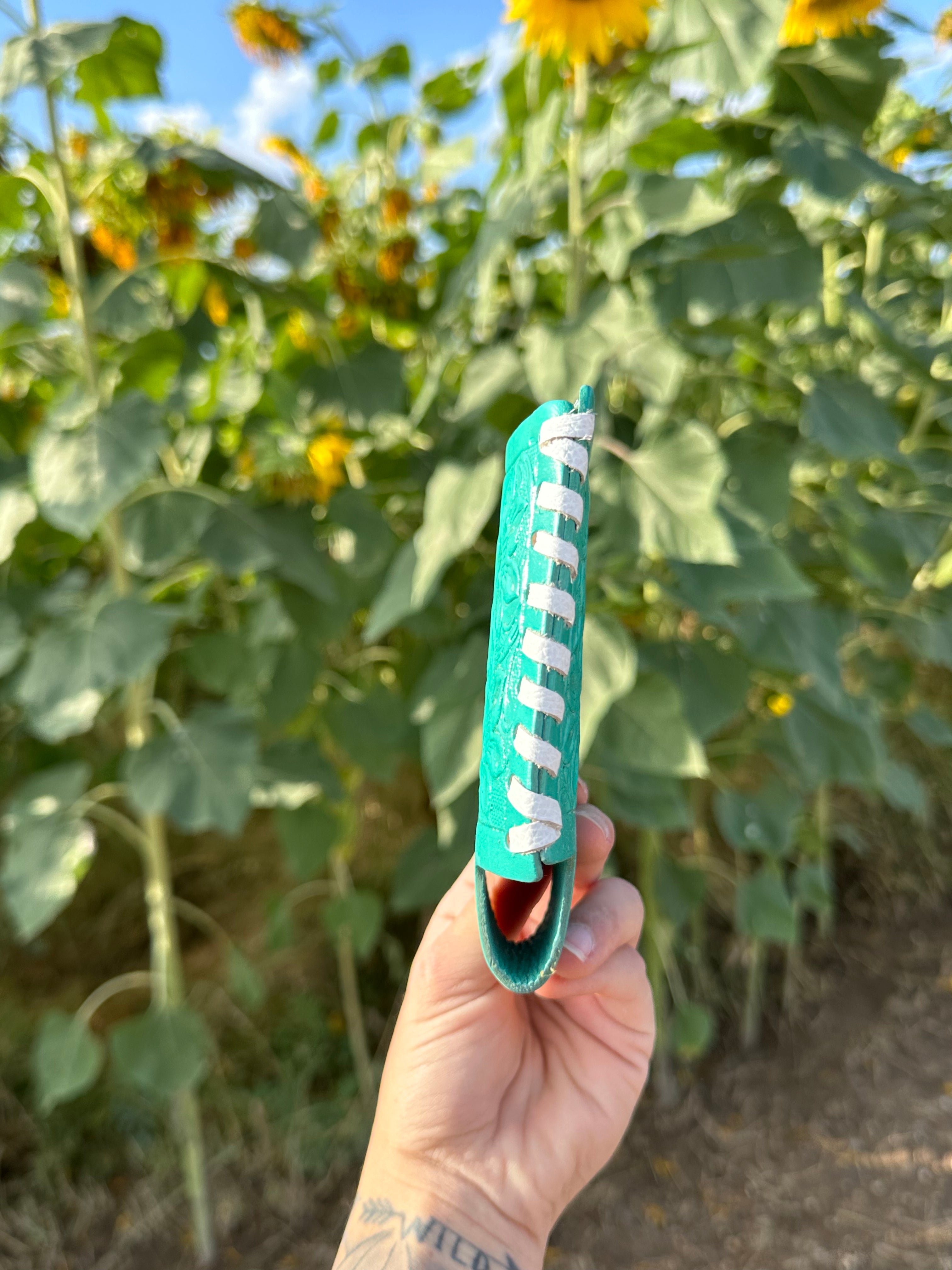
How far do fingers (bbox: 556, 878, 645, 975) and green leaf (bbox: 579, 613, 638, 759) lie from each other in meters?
0.24

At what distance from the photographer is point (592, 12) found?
0.93 metres

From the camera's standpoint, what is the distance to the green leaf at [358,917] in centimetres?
141

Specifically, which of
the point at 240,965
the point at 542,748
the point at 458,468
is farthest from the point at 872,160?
the point at 240,965

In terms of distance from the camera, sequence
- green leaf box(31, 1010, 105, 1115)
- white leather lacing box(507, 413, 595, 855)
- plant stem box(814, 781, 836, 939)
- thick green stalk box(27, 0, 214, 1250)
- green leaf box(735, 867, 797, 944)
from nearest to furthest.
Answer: white leather lacing box(507, 413, 595, 855)
thick green stalk box(27, 0, 214, 1250)
green leaf box(31, 1010, 105, 1115)
green leaf box(735, 867, 797, 944)
plant stem box(814, 781, 836, 939)

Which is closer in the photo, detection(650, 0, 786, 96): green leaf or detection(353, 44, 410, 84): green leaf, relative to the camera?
detection(650, 0, 786, 96): green leaf

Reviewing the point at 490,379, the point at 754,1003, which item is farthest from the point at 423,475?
the point at 754,1003

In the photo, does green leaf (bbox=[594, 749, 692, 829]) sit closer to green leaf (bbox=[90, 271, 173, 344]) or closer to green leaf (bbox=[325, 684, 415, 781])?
green leaf (bbox=[325, 684, 415, 781])

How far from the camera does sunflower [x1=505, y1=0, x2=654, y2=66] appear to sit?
3.03 feet

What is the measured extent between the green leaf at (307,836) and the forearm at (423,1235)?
658 millimetres

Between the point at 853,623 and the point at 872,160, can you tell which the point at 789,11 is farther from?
the point at 853,623

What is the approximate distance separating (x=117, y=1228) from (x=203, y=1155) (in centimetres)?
18

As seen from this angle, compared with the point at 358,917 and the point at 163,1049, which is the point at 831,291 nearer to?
the point at 358,917

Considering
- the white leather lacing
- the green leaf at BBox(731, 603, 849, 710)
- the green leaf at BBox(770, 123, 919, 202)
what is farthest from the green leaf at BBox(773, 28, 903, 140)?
the white leather lacing

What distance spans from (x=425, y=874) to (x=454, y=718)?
0.38m
